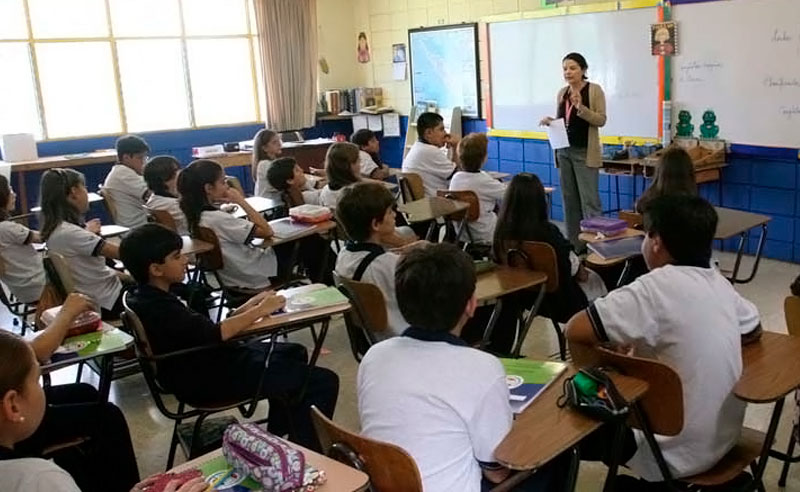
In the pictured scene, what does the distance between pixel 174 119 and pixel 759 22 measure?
5.99 m

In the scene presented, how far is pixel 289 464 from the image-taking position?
1420mm

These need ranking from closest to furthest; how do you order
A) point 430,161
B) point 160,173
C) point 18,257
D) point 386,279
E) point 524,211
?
1. point 386,279
2. point 524,211
3. point 18,257
4. point 160,173
5. point 430,161

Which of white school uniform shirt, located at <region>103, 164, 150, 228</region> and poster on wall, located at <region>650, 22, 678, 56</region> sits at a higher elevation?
poster on wall, located at <region>650, 22, 678, 56</region>

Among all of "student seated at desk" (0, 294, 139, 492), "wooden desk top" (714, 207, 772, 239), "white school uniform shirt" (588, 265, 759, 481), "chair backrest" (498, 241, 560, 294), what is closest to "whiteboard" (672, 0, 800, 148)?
"wooden desk top" (714, 207, 772, 239)

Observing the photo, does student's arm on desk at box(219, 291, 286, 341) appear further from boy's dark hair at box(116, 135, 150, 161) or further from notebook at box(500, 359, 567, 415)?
boy's dark hair at box(116, 135, 150, 161)

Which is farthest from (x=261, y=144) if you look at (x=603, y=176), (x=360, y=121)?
(x=360, y=121)

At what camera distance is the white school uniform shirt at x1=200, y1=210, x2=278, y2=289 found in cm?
389

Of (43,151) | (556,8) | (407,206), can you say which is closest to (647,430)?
(407,206)

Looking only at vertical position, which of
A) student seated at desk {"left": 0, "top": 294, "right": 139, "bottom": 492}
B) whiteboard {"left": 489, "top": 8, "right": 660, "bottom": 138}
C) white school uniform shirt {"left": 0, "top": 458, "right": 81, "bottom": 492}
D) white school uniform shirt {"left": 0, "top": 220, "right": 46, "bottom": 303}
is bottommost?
student seated at desk {"left": 0, "top": 294, "right": 139, "bottom": 492}

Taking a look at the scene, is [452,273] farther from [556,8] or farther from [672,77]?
[556,8]

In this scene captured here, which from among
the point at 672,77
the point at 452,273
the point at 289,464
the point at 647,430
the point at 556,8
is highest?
the point at 556,8

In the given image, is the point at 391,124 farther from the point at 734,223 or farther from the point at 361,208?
the point at 361,208

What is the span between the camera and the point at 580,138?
18.0 ft

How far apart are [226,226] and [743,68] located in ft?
12.3
